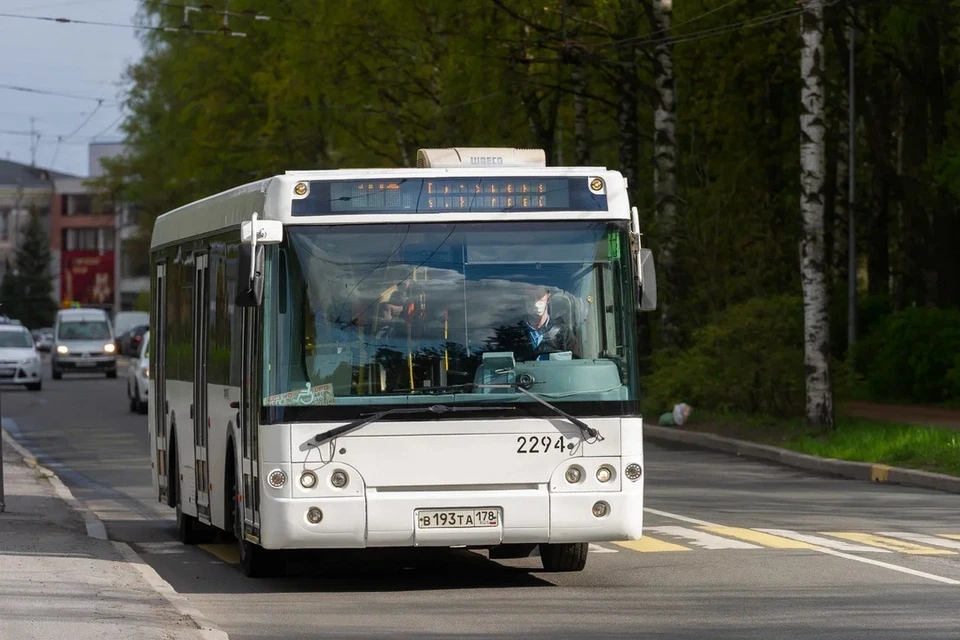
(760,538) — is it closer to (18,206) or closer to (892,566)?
(892,566)

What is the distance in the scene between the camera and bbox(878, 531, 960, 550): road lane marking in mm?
14422

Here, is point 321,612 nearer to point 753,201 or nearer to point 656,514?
point 656,514

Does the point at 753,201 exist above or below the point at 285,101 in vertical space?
below

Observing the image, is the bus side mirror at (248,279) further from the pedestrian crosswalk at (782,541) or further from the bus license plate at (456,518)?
the pedestrian crosswalk at (782,541)

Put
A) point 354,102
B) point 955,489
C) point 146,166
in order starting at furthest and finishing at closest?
point 146,166, point 354,102, point 955,489

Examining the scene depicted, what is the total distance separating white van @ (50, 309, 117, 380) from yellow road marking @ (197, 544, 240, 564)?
45.2 meters

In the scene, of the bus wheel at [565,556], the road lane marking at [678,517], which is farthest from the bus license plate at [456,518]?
the road lane marking at [678,517]

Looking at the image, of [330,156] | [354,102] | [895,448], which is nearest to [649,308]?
[895,448]

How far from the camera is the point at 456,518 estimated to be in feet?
38.0

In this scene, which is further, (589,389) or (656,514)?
(656,514)

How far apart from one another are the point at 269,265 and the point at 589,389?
201 cm

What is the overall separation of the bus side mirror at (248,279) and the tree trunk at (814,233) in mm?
15571

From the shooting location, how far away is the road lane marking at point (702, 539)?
1433 cm

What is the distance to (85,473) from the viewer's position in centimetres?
2436
